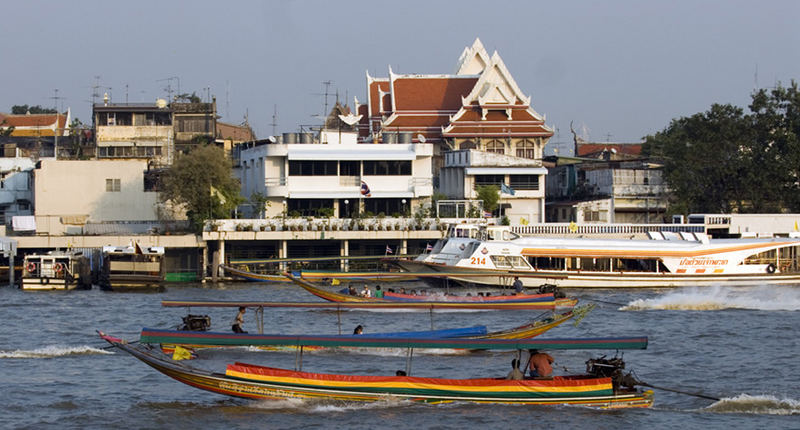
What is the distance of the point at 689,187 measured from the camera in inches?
2406

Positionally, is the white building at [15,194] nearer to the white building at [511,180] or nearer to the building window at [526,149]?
the white building at [511,180]

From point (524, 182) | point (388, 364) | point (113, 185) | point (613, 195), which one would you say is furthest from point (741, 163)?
point (388, 364)

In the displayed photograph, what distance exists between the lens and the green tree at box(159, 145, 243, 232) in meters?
56.0

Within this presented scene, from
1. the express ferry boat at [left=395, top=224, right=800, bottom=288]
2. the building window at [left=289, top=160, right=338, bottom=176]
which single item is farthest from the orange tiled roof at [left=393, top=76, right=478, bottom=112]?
the express ferry boat at [left=395, top=224, right=800, bottom=288]

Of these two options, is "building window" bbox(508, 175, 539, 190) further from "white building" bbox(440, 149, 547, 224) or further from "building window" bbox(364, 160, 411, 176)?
"building window" bbox(364, 160, 411, 176)

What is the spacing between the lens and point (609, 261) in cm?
4519

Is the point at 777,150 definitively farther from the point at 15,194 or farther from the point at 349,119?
the point at 15,194

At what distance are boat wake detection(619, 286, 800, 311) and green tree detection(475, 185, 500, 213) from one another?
52.7ft

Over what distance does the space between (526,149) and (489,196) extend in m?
13.8

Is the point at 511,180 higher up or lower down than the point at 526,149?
lower down

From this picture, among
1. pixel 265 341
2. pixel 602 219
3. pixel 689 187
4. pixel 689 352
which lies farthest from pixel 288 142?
pixel 265 341

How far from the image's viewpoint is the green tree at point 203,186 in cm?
5597

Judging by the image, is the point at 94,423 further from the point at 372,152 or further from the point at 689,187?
the point at 689,187

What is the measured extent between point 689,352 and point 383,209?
31581 mm
